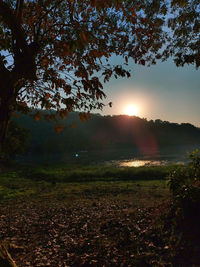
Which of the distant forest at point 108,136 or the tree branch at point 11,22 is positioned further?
the distant forest at point 108,136

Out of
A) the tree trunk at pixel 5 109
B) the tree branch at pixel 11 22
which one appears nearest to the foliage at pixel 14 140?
the tree trunk at pixel 5 109

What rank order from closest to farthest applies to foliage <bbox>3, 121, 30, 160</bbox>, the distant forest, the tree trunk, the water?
the tree trunk → foliage <bbox>3, 121, 30, 160</bbox> → the water → the distant forest

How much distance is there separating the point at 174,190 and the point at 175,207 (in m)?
0.75

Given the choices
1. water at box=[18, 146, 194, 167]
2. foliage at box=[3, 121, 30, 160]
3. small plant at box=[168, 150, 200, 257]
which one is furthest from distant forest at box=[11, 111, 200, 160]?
small plant at box=[168, 150, 200, 257]

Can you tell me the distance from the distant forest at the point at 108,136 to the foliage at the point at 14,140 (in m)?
57.4

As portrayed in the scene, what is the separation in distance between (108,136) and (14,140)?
11884 cm

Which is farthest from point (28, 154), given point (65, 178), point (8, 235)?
point (8, 235)

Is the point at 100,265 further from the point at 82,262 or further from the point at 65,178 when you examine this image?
the point at 65,178

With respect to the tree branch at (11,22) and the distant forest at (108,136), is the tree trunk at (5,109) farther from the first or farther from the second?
the distant forest at (108,136)

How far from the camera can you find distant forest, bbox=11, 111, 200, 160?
13762 cm

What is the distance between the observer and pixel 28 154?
374 feet

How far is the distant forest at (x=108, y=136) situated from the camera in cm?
13762

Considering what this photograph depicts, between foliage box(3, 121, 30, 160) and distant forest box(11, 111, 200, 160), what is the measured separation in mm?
57418

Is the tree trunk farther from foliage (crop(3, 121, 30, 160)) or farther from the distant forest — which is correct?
the distant forest
